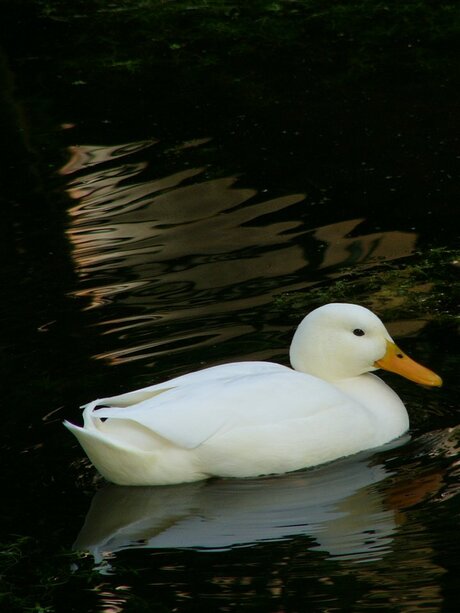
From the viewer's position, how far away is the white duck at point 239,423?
5.76m

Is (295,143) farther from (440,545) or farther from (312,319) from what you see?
(440,545)

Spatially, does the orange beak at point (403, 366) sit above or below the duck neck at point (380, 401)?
above

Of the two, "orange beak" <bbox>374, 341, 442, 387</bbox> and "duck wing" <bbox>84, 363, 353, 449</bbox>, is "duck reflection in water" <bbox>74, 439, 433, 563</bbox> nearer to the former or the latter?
"duck wing" <bbox>84, 363, 353, 449</bbox>

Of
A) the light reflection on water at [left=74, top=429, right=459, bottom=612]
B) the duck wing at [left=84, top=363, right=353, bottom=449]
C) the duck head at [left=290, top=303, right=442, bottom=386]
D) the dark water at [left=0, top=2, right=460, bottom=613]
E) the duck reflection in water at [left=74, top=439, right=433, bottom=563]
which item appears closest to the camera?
the light reflection on water at [left=74, top=429, right=459, bottom=612]

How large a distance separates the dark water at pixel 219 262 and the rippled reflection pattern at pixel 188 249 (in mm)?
20

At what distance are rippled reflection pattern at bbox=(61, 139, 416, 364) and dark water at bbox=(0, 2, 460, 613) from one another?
0.02 meters

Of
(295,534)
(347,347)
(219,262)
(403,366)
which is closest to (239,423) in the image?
(295,534)

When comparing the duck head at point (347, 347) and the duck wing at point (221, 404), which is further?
the duck head at point (347, 347)

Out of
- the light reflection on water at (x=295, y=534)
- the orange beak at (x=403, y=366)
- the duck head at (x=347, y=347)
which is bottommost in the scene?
the light reflection on water at (x=295, y=534)

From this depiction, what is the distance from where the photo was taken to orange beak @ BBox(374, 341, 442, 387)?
631cm

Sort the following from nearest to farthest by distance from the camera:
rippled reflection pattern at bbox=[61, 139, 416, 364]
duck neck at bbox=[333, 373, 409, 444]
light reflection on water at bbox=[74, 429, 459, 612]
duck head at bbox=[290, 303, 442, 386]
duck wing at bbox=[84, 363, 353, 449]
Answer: light reflection on water at bbox=[74, 429, 459, 612] → duck wing at bbox=[84, 363, 353, 449] → duck neck at bbox=[333, 373, 409, 444] → duck head at bbox=[290, 303, 442, 386] → rippled reflection pattern at bbox=[61, 139, 416, 364]

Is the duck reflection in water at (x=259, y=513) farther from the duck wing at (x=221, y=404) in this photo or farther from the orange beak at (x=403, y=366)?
the orange beak at (x=403, y=366)

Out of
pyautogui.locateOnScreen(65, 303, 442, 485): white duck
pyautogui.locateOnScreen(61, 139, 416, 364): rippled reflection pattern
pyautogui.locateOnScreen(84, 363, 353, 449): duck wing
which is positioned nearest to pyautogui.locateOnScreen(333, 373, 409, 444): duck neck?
pyautogui.locateOnScreen(65, 303, 442, 485): white duck

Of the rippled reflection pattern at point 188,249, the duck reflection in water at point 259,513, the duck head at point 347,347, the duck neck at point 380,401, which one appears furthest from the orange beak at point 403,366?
the rippled reflection pattern at point 188,249
